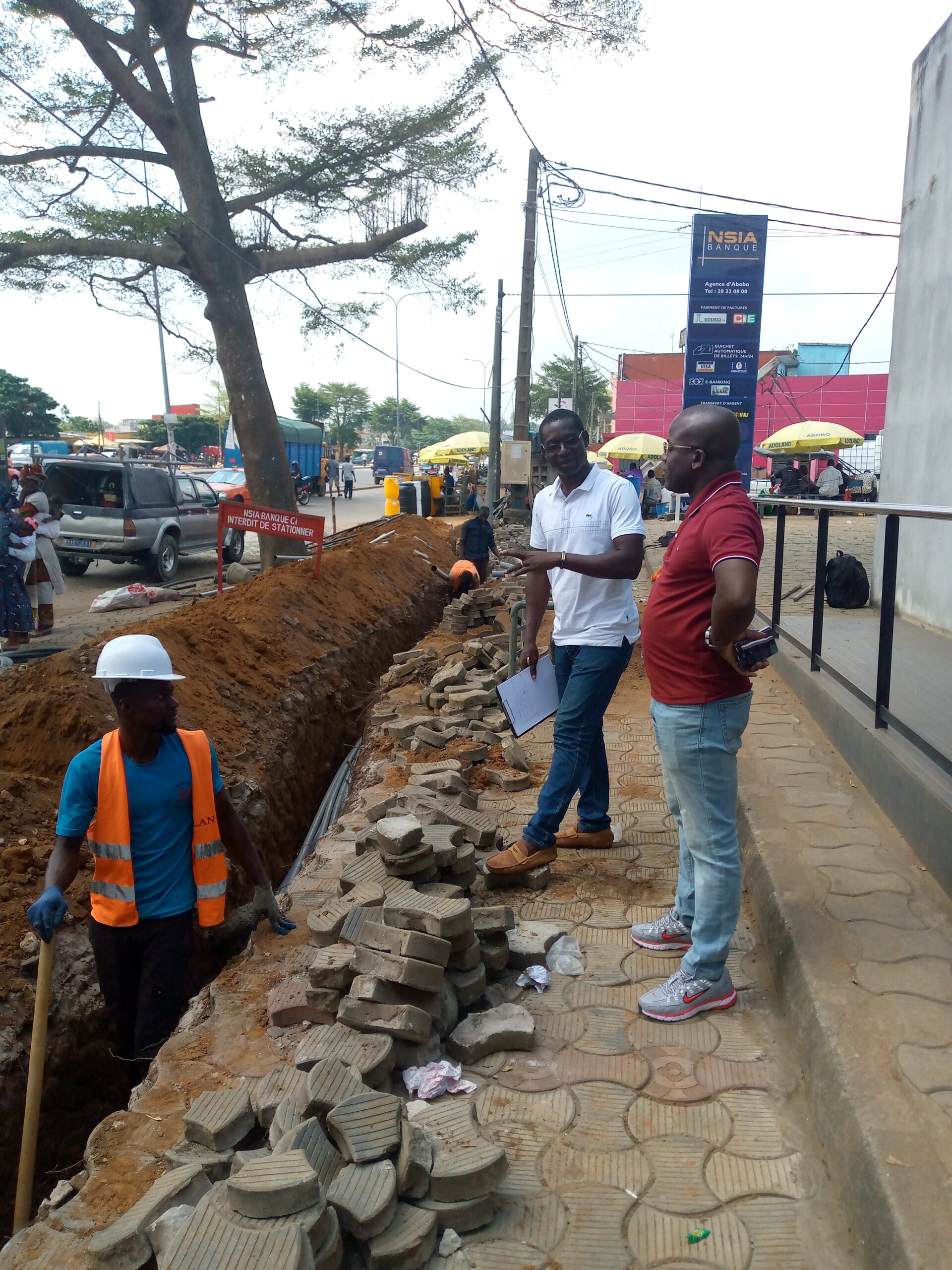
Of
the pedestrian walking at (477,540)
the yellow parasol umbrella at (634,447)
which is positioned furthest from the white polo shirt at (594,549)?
the yellow parasol umbrella at (634,447)

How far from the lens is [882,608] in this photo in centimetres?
377

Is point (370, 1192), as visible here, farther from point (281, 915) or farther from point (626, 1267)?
point (281, 915)

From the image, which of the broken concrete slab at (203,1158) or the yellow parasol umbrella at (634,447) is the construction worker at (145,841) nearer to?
the broken concrete slab at (203,1158)

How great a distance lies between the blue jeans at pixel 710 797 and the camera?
2.54m

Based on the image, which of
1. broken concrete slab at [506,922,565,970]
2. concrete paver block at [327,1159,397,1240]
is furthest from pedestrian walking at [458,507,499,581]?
concrete paver block at [327,1159,397,1240]

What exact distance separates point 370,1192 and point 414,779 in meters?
2.62

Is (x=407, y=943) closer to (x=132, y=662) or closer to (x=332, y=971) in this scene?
(x=332, y=971)

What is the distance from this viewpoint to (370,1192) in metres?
1.88

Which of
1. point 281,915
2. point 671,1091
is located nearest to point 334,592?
point 281,915

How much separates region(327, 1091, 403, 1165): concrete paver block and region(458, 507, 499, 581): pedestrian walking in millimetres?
10426

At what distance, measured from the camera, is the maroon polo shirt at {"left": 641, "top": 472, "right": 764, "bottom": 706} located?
94.7 inches

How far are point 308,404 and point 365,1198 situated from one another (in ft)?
260

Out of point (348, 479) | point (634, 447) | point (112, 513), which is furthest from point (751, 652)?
point (348, 479)

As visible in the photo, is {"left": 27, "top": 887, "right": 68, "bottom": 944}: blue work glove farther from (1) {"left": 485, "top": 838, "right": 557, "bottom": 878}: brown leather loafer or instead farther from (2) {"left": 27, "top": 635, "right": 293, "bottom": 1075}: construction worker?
(1) {"left": 485, "top": 838, "right": 557, "bottom": 878}: brown leather loafer
